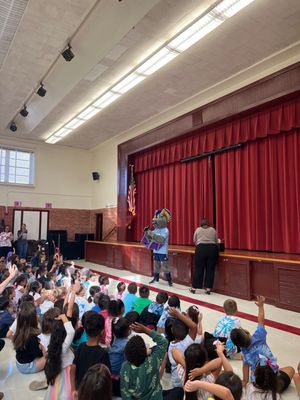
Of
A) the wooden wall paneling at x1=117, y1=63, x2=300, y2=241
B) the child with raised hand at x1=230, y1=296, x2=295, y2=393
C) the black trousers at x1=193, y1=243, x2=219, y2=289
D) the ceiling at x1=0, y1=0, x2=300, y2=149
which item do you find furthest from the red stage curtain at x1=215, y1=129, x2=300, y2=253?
the child with raised hand at x1=230, y1=296, x2=295, y2=393

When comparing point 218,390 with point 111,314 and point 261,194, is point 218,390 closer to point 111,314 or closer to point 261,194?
point 111,314

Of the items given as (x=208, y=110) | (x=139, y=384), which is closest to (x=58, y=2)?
(x=208, y=110)

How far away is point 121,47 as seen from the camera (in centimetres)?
532

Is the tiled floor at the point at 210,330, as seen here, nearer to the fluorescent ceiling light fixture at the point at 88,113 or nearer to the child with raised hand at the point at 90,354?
the child with raised hand at the point at 90,354

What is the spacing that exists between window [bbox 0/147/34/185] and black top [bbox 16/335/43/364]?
9.41 meters

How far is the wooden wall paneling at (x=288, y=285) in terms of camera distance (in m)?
4.40

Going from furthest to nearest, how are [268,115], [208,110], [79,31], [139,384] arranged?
1. [208,110]
2. [268,115]
3. [79,31]
4. [139,384]

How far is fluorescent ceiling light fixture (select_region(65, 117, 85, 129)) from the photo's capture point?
887 centimetres

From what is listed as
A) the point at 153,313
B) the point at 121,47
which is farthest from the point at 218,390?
the point at 121,47

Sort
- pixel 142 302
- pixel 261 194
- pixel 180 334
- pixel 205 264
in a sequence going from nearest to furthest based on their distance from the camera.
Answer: pixel 180 334, pixel 142 302, pixel 205 264, pixel 261 194

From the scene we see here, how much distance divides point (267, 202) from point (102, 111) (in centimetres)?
482

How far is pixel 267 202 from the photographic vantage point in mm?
6496

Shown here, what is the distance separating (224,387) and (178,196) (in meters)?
7.60

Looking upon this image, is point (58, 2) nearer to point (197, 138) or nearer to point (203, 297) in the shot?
point (197, 138)
